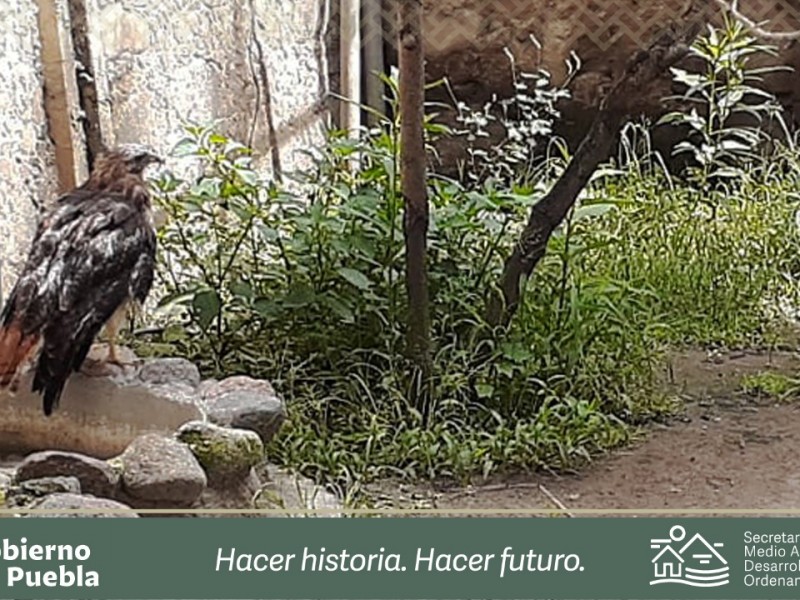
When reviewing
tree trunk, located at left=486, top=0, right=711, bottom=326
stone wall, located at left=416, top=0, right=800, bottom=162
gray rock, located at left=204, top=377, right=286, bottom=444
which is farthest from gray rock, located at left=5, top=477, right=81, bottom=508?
stone wall, located at left=416, top=0, right=800, bottom=162

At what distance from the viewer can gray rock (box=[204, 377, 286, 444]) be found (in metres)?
1.52

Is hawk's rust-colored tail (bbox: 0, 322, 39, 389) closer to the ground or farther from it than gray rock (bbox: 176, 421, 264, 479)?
farther from it

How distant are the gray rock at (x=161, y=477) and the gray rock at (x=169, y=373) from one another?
0.25m

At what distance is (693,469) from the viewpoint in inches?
69.6

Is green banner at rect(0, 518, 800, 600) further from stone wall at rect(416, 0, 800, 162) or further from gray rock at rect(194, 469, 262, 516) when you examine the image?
stone wall at rect(416, 0, 800, 162)

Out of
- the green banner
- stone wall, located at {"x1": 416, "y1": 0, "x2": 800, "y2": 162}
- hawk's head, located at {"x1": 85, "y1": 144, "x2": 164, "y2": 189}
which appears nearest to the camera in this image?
the green banner

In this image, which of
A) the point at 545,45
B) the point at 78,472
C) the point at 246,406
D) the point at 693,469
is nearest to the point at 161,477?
the point at 78,472

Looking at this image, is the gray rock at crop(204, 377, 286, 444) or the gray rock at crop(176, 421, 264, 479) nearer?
the gray rock at crop(176, 421, 264, 479)

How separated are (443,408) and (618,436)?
26 cm

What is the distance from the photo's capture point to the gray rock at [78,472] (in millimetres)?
1294

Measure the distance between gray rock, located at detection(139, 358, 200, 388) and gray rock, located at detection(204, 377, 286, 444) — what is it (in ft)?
0.12

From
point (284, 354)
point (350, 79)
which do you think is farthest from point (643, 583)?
point (350, 79)

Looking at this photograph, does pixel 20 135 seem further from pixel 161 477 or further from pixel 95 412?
pixel 161 477

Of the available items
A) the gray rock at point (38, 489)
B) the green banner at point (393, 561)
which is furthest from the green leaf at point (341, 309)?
the green banner at point (393, 561)
